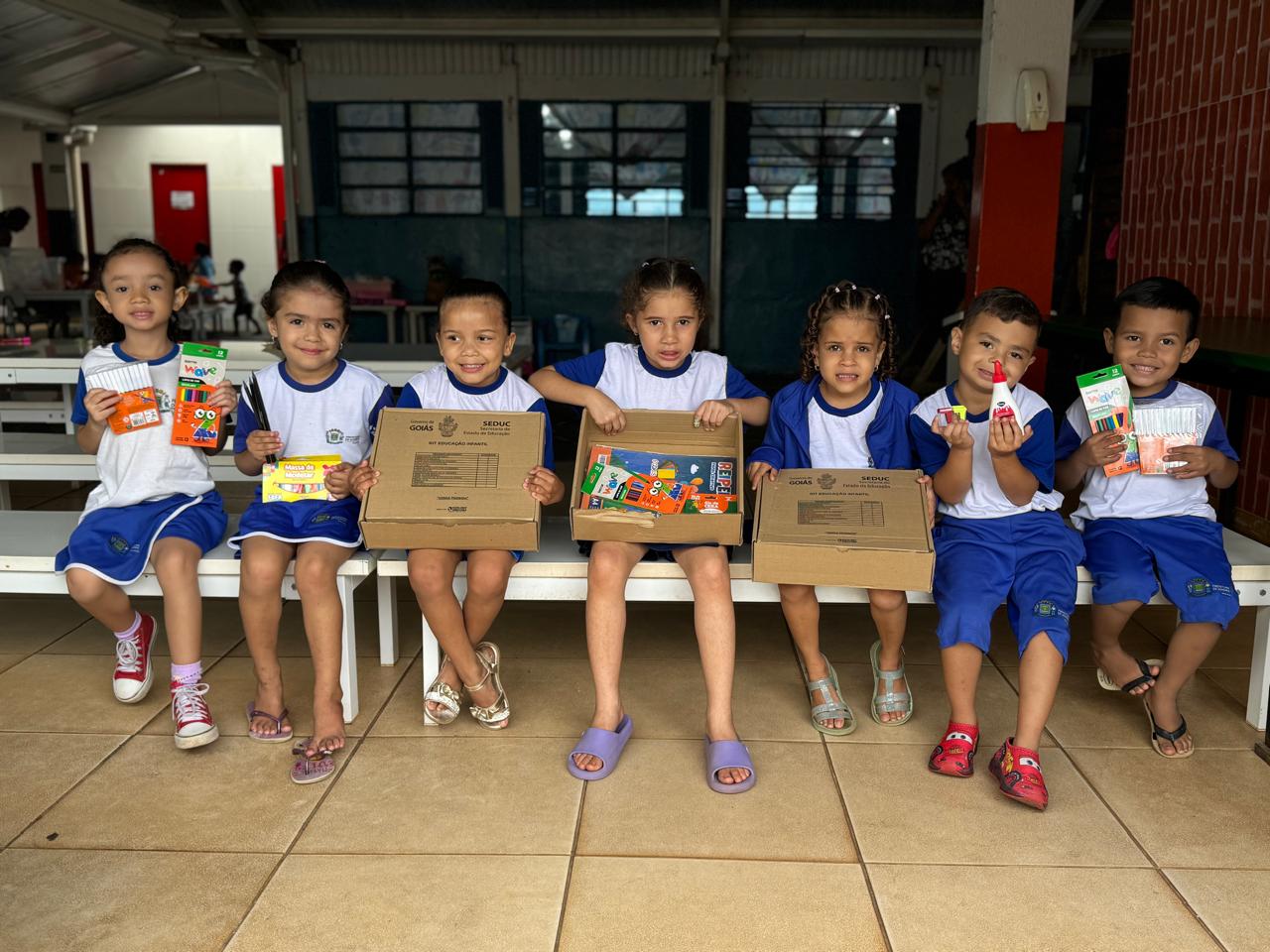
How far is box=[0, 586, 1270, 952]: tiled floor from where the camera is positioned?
5.81ft

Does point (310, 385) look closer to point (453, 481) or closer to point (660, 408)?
point (453, 481)

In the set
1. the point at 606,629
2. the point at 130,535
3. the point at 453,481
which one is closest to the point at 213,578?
the point at 130,535

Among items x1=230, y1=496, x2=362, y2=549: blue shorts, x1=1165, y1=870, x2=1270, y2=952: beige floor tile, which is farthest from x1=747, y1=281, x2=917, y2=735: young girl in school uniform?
x1=230, y1=496, x2=362, y2=549: blue shorts

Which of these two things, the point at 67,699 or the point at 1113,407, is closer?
the point at 1113,407

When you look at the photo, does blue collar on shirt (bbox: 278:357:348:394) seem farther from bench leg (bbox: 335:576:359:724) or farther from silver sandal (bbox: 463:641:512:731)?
silver sandal (bbox: 463:641:512:731)

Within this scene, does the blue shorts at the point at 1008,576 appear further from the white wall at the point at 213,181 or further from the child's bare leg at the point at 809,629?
the white wall at the point at 213,181

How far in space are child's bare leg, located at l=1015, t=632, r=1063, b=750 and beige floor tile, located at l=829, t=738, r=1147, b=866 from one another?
0.42ft

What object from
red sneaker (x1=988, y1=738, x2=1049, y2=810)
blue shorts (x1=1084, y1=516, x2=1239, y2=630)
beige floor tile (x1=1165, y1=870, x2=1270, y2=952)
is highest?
blue shorts (x1=1084, y1=516, x2=1239, y2=630)

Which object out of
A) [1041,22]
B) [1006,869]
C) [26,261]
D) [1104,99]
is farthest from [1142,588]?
[26,261]

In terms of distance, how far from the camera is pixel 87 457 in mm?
3533

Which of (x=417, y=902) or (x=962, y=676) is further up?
(x=962, y=676)

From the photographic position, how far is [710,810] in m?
2.15

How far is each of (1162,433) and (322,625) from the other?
76.3 inches

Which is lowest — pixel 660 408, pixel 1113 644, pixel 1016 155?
pixel 1113 644
